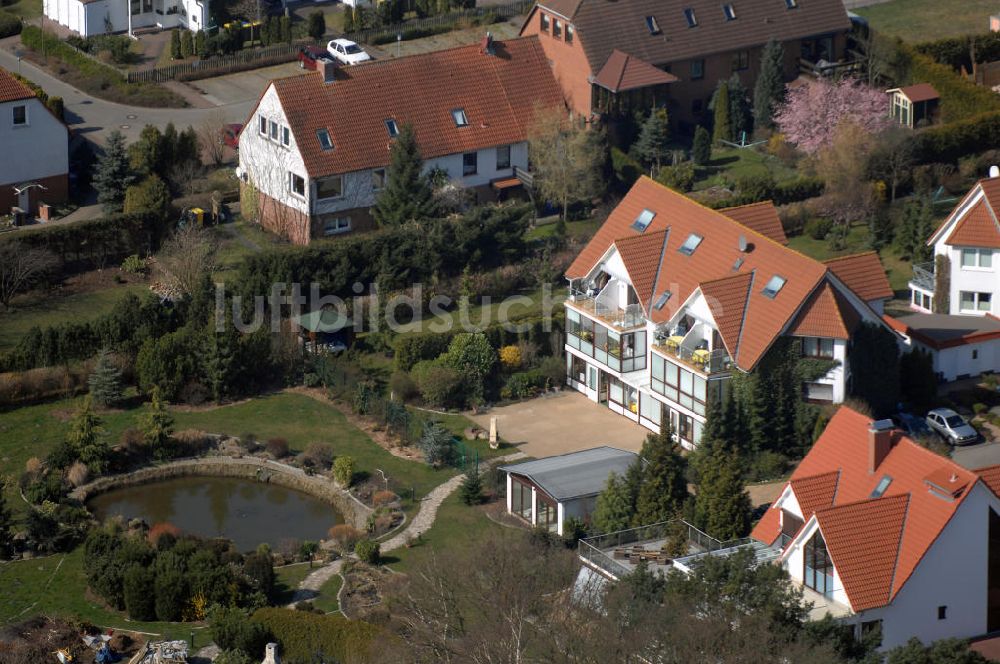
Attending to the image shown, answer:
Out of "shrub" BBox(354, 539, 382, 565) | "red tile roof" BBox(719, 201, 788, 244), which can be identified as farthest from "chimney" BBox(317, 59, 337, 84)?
"shrub" BBox(354, 539, 382, 565)

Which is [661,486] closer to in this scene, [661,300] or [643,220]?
[661,300]

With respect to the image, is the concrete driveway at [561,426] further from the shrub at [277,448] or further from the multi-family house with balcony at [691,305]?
the shrub at [277,448]

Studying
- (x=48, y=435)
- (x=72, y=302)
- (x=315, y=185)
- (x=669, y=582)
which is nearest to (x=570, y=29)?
(x=315, y=185)

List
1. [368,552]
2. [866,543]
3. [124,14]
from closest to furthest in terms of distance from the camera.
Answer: [866,543], [368,552], [124,14]

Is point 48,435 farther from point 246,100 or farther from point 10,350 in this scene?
point 246,100

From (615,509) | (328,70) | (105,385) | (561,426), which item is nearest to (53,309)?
(105,385)

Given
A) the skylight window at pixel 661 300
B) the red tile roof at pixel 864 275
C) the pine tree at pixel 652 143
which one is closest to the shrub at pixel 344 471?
the skylight window at pixel 661 300

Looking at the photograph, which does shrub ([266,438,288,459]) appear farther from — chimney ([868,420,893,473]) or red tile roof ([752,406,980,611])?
chimney ([868,420,893,473])
